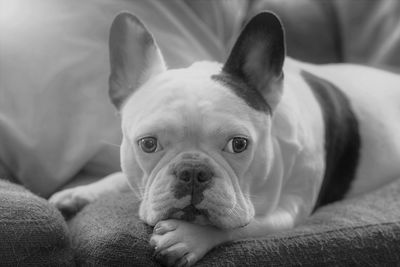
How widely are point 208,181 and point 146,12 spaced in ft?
3.25

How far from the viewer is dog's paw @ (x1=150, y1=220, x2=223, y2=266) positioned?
1201 millimetres

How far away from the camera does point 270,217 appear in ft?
4.68

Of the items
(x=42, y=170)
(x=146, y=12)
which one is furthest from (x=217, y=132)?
(x=146, y=12)

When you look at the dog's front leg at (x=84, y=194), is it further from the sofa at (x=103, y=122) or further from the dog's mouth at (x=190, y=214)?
the dog's mouth at (x=190, y=214)

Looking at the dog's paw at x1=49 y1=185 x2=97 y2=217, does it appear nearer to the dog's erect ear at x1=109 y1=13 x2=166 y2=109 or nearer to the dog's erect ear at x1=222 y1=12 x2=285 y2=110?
the dog's erect ear at x1=109 y1=13 x2=166 y2=109

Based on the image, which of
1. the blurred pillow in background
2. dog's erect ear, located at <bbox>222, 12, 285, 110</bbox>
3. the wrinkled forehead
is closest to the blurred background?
the blurred pillow in background

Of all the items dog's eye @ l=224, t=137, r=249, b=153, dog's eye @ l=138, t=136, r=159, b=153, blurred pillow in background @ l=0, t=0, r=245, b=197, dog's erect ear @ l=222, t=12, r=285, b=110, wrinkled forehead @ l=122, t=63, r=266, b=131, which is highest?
dog's erect ear @ l=222, t=12, r=285, b=110

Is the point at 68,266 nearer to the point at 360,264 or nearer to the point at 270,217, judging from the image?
the point at 270,217

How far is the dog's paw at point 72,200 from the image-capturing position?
1622mm

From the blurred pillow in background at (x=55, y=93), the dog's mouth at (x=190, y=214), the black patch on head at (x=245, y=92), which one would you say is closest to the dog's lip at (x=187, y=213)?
the dog's mouth at (x=190, y=214)

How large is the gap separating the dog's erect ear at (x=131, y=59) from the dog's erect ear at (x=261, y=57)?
0.65 feet

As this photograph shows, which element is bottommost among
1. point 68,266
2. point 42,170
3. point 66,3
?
point 42,170

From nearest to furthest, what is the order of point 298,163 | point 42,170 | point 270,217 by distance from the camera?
1. point 270,217
2. point 298,163
3. point 42,170

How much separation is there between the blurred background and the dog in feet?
0.56
